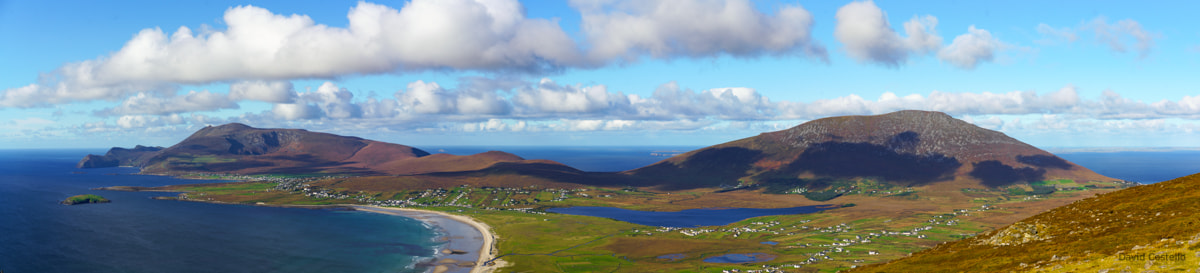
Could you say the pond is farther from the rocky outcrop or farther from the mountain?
the rocky outcrop

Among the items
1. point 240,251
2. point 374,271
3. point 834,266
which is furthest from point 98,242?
point 834,266

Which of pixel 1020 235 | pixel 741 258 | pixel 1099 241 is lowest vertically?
pixel 741 258

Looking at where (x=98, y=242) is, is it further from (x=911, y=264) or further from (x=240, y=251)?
(x=911, y=264)

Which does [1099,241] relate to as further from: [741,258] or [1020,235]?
[741,258]

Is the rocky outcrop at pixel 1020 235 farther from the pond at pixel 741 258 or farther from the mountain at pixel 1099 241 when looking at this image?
the pond at pixel 741 258

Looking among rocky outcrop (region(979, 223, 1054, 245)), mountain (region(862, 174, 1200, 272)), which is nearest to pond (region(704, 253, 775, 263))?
mountain (region(862, 174, 1200, 272))

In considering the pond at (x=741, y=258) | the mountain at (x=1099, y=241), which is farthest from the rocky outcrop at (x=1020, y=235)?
the pond at (x=741, y=258)

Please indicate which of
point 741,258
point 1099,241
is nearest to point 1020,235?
point 1099,241

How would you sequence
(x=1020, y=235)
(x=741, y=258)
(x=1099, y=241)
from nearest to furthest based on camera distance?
(x=1099, y=241)
(x=1020, y=235)
(x=741, y=258)
